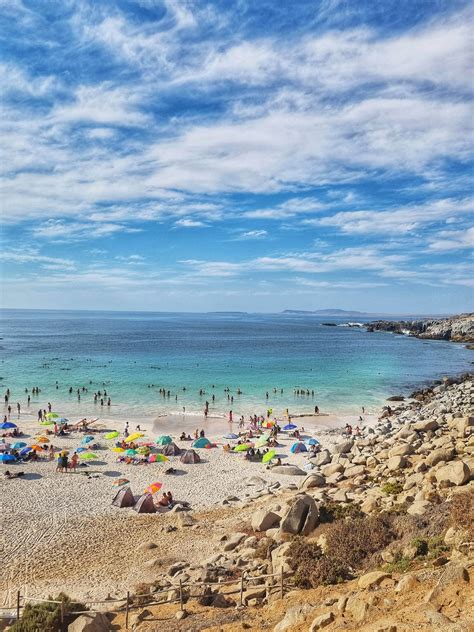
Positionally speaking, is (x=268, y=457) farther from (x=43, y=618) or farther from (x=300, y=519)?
(x=43, y=618)

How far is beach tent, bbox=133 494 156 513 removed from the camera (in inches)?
860

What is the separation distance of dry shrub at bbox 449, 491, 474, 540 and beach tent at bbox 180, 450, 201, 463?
19.0 meters

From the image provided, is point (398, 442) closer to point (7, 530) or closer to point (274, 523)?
point (274, 523)

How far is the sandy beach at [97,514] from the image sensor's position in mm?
16062

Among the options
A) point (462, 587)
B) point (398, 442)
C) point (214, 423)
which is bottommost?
point (214, 423)

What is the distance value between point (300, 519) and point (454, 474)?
594 centimetres

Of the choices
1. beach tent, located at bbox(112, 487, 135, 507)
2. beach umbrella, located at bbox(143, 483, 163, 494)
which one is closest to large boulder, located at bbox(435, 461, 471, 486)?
beach umbrella, located at bbox(143, 483, 163, 494)

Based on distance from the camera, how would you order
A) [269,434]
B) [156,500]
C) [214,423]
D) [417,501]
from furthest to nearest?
[214,423] → [269,434] → [156,500] → [417,501]

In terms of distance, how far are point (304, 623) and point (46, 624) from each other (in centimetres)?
666

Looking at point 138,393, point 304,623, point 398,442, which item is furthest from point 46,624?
point 138,393

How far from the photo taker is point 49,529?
19906mm

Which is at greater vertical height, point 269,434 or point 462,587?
point 462,587

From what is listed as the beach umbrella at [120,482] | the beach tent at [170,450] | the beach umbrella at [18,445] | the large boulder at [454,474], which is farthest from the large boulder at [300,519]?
the beach umbrella at [18,445]

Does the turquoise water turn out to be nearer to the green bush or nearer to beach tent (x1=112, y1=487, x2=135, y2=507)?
beach tent (x1=112, y1=487, x2=135, y2=507)
